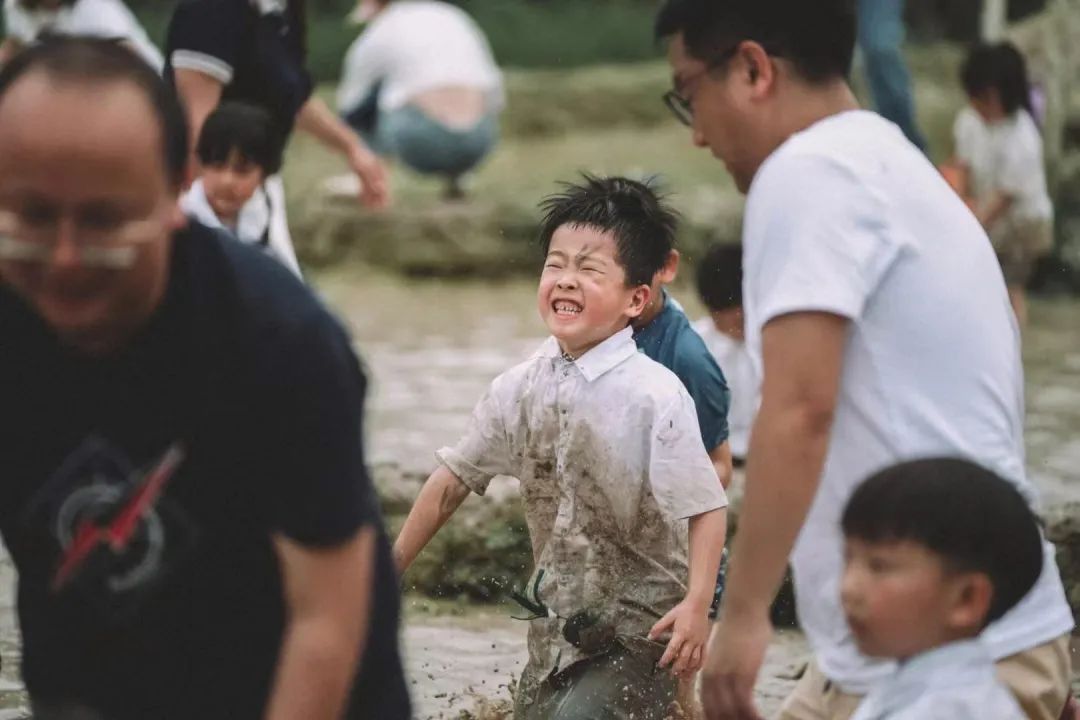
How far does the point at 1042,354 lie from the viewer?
9133 mm

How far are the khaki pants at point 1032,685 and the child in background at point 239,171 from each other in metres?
2.69

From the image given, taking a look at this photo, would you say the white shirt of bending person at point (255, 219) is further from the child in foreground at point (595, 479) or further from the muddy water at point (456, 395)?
the child in foreground at point (595, 479)

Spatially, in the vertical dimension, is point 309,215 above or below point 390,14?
below

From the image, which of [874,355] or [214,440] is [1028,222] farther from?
[214,440]

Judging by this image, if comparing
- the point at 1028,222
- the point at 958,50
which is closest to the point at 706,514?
the point at 1028,222

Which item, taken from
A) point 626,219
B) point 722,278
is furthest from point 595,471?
point 722,278

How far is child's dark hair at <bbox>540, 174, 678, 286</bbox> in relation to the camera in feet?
13.4

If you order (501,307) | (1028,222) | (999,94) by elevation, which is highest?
(999,94)

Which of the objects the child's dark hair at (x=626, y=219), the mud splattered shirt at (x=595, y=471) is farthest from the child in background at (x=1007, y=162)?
the mud splattered shirt at (x=595, y=471)

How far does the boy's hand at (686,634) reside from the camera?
371 cm

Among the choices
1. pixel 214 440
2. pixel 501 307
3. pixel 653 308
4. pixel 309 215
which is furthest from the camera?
pixel 309 215

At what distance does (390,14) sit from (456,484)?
7.47 meters

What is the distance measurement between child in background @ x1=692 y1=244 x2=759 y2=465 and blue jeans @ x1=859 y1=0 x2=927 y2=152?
2.38m

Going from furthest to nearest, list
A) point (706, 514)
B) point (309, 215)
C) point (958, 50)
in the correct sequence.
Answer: point (958, 50), point (309, 215), point (706, 514)
